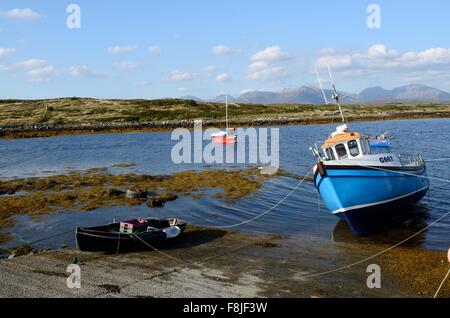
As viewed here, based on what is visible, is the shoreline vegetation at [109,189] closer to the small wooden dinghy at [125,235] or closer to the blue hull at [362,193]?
the small wooden dinghy at [125,235]

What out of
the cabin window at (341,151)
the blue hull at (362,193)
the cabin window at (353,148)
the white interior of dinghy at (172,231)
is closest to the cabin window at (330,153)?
the cabin window at (341,151)

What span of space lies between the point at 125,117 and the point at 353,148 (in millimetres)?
A: 105671

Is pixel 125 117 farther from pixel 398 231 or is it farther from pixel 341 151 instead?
pixel 398 231

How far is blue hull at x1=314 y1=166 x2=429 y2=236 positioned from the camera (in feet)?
72.9

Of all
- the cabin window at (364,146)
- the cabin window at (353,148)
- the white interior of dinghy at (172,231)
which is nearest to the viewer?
the white interior of dinghy at (172,231)

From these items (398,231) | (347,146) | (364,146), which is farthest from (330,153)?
(398,231)

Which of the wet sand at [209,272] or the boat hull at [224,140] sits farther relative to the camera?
the boat hull at [224,140]

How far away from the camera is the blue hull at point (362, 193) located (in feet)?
72.9

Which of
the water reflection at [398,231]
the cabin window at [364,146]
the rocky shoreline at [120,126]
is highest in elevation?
the rocky shoreline at [120,126]

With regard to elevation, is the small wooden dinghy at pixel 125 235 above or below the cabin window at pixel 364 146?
below

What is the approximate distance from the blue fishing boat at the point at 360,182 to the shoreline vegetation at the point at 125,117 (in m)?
83.3

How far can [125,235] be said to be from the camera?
2044cm

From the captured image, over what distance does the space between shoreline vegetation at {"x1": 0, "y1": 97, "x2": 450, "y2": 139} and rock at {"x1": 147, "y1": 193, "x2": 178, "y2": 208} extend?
6922 centimetres

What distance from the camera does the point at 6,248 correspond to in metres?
22.4
